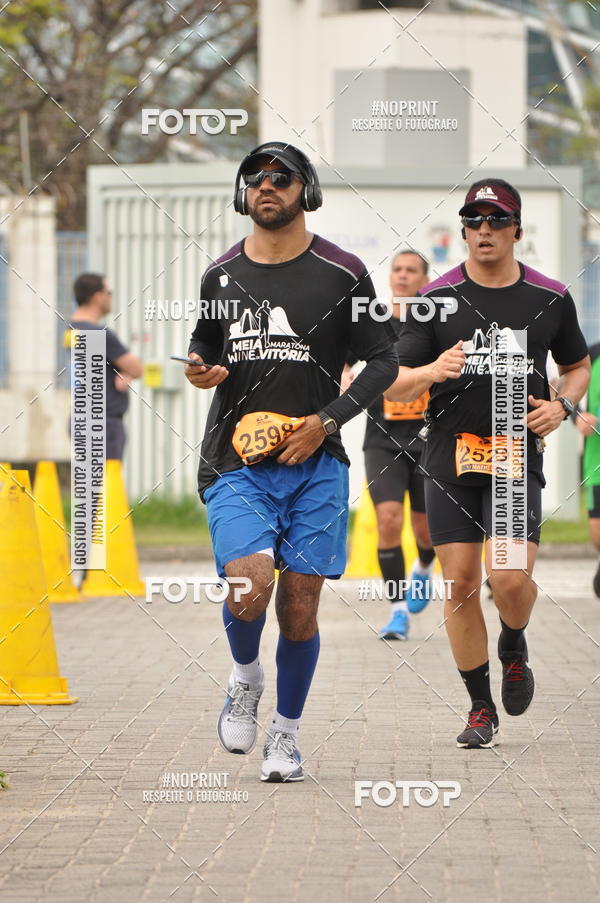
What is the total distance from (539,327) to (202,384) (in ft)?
4.63

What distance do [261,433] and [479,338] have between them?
3.65ft

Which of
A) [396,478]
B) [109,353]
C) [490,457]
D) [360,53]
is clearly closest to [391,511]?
[396,478]

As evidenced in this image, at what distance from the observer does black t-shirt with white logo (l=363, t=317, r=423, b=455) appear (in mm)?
10203

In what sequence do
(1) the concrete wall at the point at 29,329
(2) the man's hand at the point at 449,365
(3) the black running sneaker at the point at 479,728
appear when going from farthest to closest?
(1) the concrete wall at the point at 29,329 → (3) the black running sneaker at the point at 479,728 → (2) the man's hand at the point at 449,365

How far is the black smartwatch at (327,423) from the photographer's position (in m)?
6.11

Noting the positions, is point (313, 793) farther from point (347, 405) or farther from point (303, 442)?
point (347, 405)

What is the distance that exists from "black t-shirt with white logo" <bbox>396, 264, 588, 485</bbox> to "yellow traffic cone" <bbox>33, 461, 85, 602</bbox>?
5.34 m

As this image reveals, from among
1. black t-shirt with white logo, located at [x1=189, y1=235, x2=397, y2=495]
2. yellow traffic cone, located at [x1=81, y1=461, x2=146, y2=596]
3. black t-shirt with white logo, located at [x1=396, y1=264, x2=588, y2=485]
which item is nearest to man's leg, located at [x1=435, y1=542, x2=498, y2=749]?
black t-shirt with white logo, located at [x1=396, y1=264, x2=588, y2=485]

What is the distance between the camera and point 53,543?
481 inches

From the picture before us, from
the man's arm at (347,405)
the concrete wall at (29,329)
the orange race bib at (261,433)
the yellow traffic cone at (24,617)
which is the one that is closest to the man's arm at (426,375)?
the man's arm at (347,405)

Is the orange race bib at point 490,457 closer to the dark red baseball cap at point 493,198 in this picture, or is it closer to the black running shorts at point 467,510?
the black running shorts at point 467,510

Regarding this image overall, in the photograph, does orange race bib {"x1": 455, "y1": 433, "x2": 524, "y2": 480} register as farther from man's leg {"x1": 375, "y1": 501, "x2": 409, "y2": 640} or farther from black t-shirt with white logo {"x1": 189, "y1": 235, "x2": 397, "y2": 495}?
man's leg {"x1": 375, "y1": 501, "x2": 409, "y2": 640}

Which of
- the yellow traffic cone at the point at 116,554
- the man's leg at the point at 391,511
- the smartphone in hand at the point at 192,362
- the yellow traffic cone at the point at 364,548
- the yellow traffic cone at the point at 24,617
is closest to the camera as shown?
the smartphone in hand at the point at 192,362

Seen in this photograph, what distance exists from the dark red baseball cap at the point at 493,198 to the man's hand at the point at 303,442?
3.88 feet
